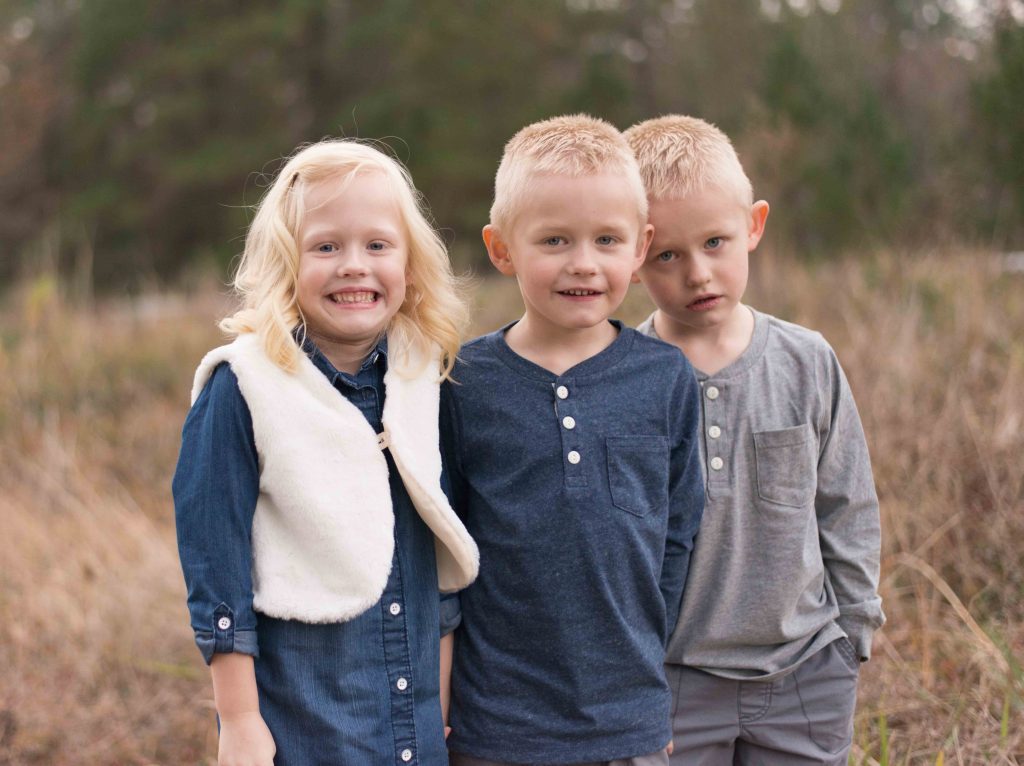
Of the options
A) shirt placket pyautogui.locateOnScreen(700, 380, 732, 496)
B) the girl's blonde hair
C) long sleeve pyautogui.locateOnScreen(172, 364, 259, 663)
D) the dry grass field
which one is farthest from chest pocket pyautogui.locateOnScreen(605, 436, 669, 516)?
the dry grass field

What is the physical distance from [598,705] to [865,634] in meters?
0.60

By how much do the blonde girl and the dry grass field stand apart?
1186mm

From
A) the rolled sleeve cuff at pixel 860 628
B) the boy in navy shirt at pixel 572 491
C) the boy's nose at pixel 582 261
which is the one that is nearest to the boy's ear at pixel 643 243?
the boy in navy shirt at pixel 572 491

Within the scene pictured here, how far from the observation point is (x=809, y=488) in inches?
82.0

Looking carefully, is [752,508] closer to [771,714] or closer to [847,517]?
[847,517]

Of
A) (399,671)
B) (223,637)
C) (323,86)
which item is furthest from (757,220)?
(323,86)

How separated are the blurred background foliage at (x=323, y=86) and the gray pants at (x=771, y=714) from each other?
41.7 ft

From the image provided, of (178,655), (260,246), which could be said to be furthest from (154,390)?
(260,246)

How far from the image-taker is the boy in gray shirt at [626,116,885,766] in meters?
2.06

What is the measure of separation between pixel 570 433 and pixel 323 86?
69.2 ft

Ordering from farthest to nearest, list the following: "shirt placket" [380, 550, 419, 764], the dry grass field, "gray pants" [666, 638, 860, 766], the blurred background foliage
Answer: the blurred background foliage → the dry grass field → "gray pants" [666, 638, 860, 766] → "shirt placket" [380, 550, 419, 764]

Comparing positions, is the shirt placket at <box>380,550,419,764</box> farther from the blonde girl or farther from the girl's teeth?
the girl's teeth

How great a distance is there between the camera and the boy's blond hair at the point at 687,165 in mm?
2033

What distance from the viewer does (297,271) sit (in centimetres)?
193
